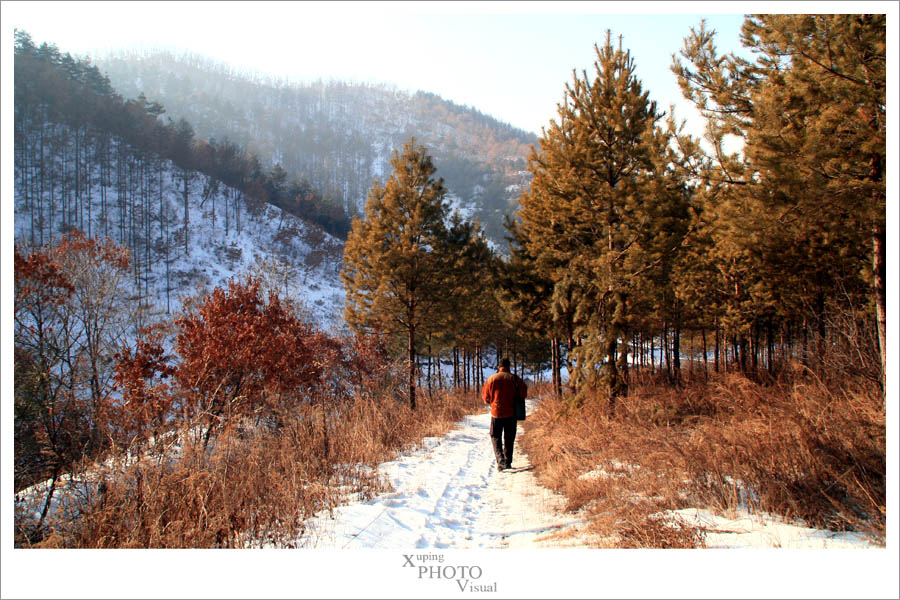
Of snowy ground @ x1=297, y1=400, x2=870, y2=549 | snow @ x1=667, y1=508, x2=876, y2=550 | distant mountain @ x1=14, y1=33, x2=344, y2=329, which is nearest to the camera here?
snow @ x1=667, y1=508, x2=876, y2=550

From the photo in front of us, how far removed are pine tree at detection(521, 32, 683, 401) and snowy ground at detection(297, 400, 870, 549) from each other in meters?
3.45

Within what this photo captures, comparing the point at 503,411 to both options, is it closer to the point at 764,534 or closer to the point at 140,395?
the point at 764,534

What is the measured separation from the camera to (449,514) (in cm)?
445

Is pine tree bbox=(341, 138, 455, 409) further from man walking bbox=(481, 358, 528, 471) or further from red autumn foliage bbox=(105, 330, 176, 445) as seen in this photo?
man walking bbox=(481, 358, 528, 471)

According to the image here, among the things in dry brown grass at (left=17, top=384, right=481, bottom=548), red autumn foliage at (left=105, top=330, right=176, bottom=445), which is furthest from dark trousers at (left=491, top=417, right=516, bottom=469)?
red autumn foliage at (left=105, top=330, right=176, bottom=445)

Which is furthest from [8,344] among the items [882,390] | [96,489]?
[882,390]

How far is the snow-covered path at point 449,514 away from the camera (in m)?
3.65

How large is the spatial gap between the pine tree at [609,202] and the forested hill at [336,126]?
85.4m

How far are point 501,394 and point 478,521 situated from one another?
2.66 metres

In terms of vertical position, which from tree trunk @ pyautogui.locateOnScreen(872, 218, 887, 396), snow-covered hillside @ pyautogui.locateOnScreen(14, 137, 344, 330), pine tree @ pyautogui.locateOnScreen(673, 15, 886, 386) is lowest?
tree trunk @ pyautogui.locateOnScreen(872, 218, 887, 396)

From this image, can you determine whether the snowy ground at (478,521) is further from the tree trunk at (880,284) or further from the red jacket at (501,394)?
the tree trunk at (880,284)

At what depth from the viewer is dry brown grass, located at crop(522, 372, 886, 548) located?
3.24 m

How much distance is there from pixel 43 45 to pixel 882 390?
93.7 m

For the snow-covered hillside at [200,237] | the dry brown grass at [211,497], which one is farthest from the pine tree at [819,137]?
the snow-covered hillside at [200,237]
